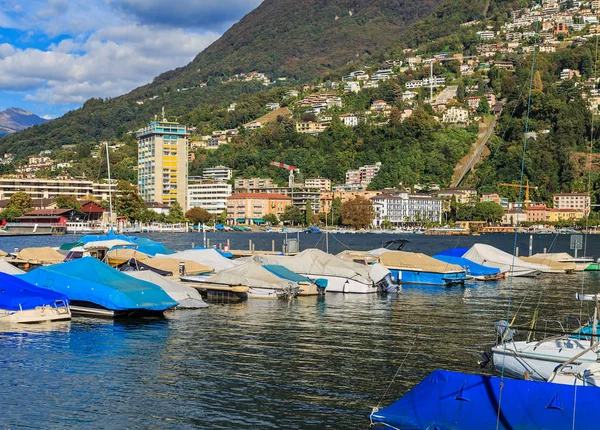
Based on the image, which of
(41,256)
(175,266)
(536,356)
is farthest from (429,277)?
(536,356)

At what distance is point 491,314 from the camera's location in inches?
1467

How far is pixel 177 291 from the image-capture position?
36.2 metres

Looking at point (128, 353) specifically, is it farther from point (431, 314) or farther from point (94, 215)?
point (94, 215)

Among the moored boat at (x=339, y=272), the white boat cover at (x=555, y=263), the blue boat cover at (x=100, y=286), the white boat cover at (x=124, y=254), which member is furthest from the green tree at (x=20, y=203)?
the blue boat cover at (x=100, y=286)

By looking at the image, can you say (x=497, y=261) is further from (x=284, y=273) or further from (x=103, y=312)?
(x=103, y=312)

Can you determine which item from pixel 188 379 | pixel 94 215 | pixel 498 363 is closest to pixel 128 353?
pixel 188 379

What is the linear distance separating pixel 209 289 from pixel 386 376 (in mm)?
19603

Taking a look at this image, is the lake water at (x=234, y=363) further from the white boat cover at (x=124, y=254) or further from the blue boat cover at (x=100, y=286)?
the white boat cover at (x=124, y=254)

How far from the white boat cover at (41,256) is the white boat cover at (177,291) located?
2177 cm

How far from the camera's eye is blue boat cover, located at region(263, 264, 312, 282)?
42959 mm

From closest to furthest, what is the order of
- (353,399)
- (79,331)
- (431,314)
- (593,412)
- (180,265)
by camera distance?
(593,412) → (353,399) → (79,331) → (431,314) → (180,265)

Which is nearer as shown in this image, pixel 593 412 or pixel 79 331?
pixel 593 412

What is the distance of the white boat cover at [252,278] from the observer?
41.1 metres

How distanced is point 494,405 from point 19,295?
70.2 feet
